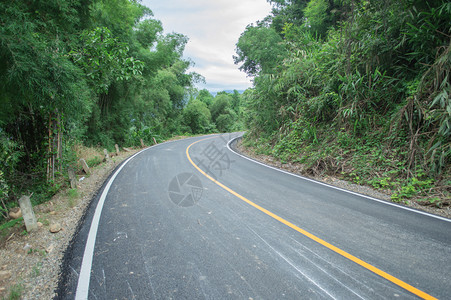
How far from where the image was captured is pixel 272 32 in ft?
43.1

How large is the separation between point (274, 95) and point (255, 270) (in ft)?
39.4

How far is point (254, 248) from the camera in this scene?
299cm

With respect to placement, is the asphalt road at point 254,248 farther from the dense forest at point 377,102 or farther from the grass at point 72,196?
the dense forest at point 377,102

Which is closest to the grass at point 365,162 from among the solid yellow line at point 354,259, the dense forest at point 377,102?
the dense forest at point 377,102

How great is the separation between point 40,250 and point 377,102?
10.3 m

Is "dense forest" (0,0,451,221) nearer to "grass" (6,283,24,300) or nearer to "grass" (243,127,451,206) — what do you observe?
"grass" (243,127,451,206)

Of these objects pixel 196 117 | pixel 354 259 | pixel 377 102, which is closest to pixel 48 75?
pixel 354 259

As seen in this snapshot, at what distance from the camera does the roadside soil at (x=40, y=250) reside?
7.79ft

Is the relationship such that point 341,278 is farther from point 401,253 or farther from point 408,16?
point 408,16

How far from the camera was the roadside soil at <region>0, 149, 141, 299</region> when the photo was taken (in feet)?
7.79

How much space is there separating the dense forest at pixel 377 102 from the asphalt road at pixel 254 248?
6.57 feet

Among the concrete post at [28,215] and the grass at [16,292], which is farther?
the concrete post at [28,215]

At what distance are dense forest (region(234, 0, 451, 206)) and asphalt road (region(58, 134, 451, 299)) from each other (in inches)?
78.8

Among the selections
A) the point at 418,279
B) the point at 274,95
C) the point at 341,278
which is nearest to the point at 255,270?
the point at 341,278
